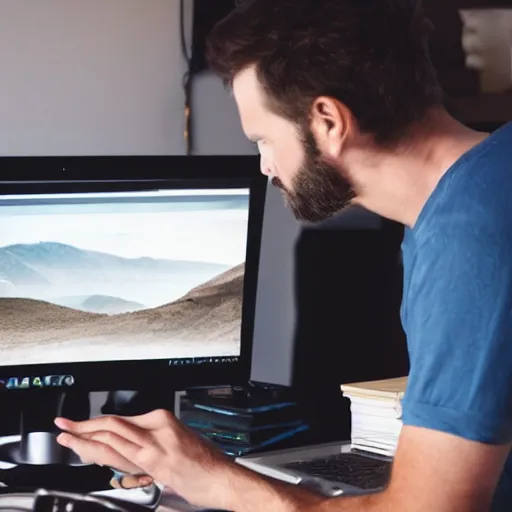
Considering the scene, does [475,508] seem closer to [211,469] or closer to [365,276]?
[211,469]

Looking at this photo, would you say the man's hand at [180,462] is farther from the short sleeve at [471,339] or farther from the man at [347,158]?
the short sleeve at [471,339]

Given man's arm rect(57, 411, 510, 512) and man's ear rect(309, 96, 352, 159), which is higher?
man's ear rect(309, 96, 352, 159)

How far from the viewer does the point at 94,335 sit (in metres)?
1.54

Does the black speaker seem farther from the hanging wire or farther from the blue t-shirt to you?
the blue t-shirt

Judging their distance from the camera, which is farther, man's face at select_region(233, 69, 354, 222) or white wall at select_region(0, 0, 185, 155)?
white wall at select_region(0, 0, 185, 155)

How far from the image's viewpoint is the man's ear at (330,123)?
4.04 feet

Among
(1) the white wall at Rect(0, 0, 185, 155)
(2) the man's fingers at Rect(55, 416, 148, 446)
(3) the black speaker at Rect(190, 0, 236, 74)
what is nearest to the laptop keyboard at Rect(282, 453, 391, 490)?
(2) the man's fingers at Rect(55, 416, 148, 446)

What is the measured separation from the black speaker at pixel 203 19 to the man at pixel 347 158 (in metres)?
0.54

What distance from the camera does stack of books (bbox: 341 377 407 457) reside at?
1561 mm

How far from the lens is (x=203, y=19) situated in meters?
1.85

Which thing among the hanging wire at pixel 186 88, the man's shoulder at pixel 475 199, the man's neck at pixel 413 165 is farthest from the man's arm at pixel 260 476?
the hanging wire at pixel 186 88

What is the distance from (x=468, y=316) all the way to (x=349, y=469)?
0.55 metres

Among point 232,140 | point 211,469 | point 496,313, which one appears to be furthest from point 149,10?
point 496,313

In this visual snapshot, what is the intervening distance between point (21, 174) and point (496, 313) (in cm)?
73
